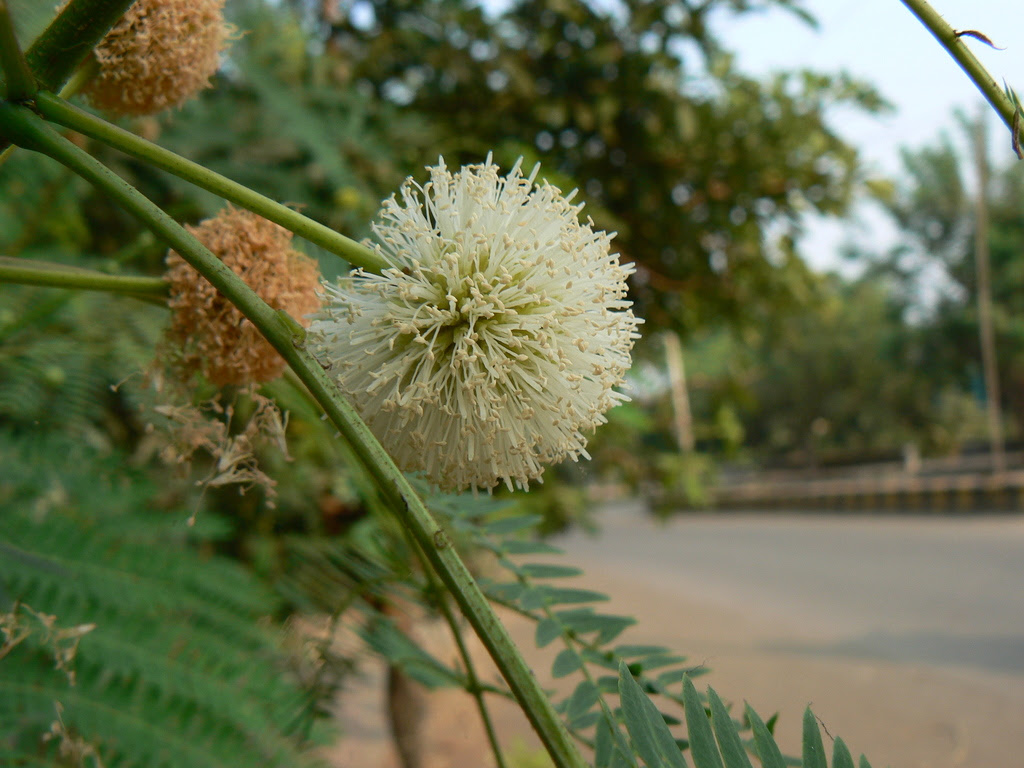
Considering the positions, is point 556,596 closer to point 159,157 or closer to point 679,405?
point 159,157

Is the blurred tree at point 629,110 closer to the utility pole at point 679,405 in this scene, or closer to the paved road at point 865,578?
the utility pole at point 679,405

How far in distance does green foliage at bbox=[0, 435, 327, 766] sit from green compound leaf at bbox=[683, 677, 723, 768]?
0.50m

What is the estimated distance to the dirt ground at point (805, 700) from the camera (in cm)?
148

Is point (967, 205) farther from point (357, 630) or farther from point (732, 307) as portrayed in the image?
point (357, 630)

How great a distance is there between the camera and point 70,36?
0.30m

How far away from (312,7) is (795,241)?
157 cm

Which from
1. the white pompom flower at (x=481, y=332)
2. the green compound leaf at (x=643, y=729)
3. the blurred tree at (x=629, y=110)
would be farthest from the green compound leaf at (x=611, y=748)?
the blurred tree at (x=629, y=110)

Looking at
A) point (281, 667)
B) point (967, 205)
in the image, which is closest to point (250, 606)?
point (281, 667)

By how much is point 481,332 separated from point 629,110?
1855 mm

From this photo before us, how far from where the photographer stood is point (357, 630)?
2.37ft

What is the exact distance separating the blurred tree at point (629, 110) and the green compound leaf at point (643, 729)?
61.7 inches

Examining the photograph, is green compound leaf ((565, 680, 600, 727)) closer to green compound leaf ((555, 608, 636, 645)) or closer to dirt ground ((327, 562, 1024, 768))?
green compound leaf ((555, 608, 636, 645))

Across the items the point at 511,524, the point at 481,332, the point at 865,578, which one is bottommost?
the point at 865,578

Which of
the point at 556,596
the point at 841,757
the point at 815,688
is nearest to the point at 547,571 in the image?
the point at 556,596
